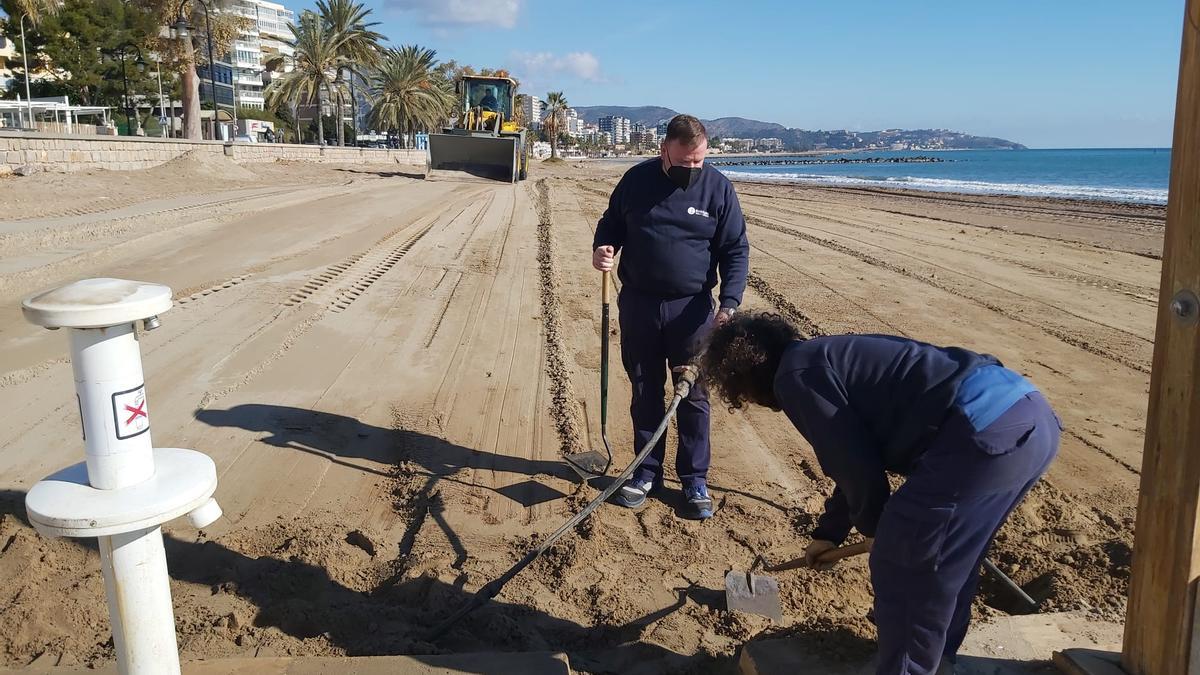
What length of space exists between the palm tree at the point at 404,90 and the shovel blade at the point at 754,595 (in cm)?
6132

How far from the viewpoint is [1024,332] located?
7.85m

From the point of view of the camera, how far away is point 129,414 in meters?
1.93

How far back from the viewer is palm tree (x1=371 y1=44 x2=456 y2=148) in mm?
61406

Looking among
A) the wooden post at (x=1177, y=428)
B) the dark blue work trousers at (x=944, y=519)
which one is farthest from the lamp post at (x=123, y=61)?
the wooden post at (x=1177, y=428)

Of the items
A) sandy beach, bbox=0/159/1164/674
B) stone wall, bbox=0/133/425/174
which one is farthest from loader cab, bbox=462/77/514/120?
sandy beach, bbox=0/159/1164/674

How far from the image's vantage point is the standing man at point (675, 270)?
13.3 feet

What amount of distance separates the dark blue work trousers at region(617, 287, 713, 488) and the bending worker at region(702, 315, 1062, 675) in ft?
5.46

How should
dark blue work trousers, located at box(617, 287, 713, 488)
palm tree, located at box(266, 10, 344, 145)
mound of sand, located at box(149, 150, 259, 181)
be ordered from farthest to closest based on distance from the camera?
1. palm tree, located at box(266, 10, 344, 145)
2. mound of sand, located at box(149, 150, 259, 181)
3. dark blue work trousers, located at box(617, 287, 713, 488)

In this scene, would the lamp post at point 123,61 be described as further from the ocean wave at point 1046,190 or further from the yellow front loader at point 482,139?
the ocean wave at point 1046,190

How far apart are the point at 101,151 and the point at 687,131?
66.9 feet

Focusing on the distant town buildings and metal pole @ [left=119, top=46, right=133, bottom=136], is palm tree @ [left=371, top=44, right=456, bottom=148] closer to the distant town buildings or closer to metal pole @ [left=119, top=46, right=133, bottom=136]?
the distant town buildings

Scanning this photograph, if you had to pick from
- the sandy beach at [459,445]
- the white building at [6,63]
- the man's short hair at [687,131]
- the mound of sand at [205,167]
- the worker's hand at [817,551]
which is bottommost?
the sandy beach at [459,445]

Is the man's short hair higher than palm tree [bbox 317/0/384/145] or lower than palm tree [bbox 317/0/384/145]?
lower

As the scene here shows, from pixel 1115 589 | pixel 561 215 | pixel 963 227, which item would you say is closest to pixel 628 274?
pixel 1115 589
